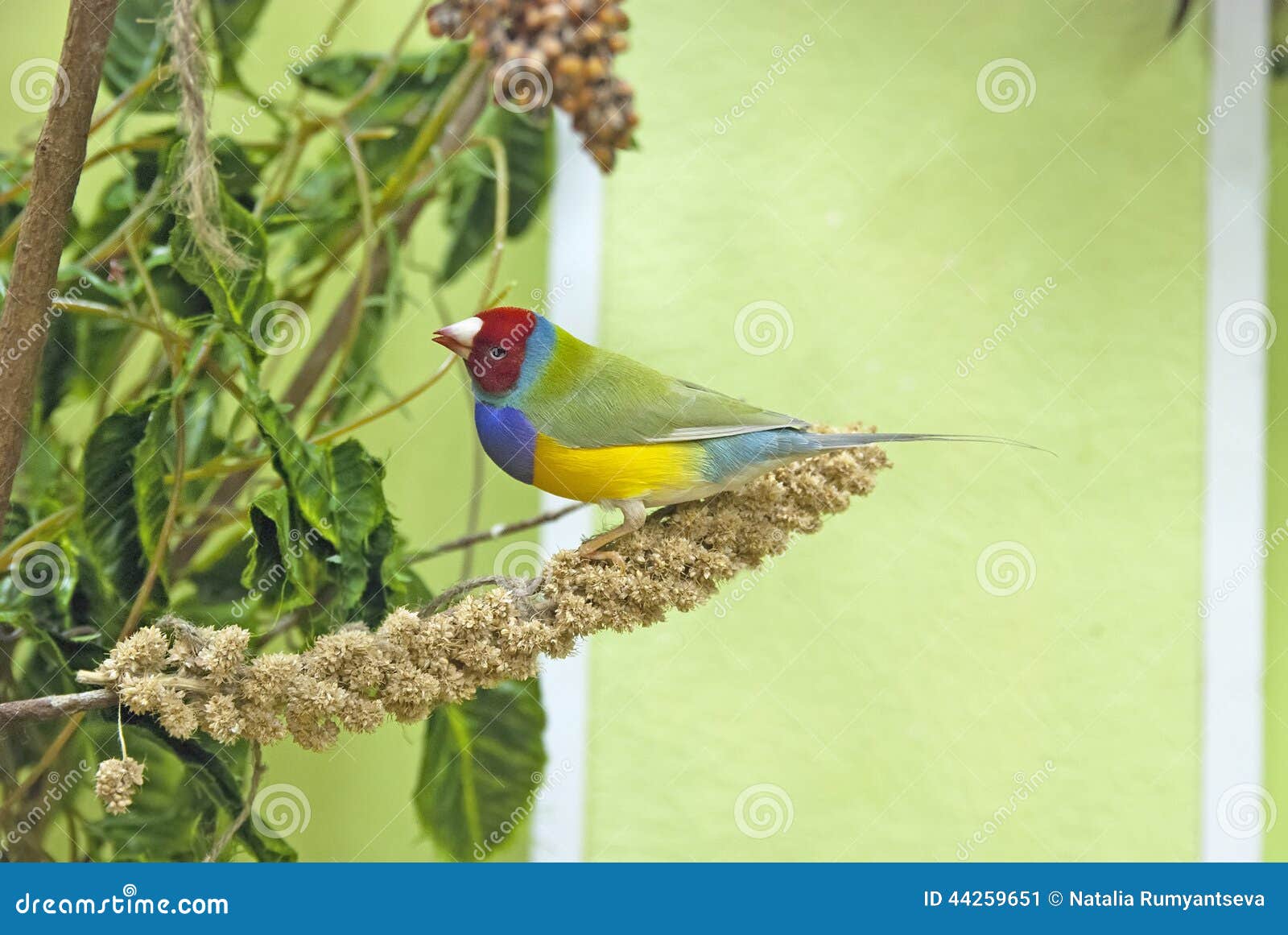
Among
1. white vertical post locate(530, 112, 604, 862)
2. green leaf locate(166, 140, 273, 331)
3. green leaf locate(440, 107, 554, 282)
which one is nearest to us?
green leaf locate(166, 140, 273, 331)

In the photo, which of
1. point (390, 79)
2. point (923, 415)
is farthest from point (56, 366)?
point (923, 415)

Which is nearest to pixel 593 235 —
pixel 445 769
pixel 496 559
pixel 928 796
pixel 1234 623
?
pixel 496 559

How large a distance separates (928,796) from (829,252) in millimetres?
912

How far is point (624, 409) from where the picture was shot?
1007mm

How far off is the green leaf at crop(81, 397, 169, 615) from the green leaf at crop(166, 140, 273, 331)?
13 centimetres

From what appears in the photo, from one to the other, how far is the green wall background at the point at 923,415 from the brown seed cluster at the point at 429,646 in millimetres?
687

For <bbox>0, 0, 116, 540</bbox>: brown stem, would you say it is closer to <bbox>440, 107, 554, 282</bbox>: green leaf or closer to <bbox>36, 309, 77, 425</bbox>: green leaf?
<bbox>36, 309, 77, 425</bbox>: green leaf

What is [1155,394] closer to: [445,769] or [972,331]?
[972,331]

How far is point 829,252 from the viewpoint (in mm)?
1703

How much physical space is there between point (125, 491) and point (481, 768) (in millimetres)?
616

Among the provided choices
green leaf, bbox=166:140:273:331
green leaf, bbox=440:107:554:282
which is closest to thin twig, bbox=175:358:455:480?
green leaf, bbox=166:140:273:331

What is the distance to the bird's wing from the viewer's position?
989mm

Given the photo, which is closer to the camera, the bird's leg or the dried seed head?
the dried seed head

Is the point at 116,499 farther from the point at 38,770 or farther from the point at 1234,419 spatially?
the point at 1234,419
